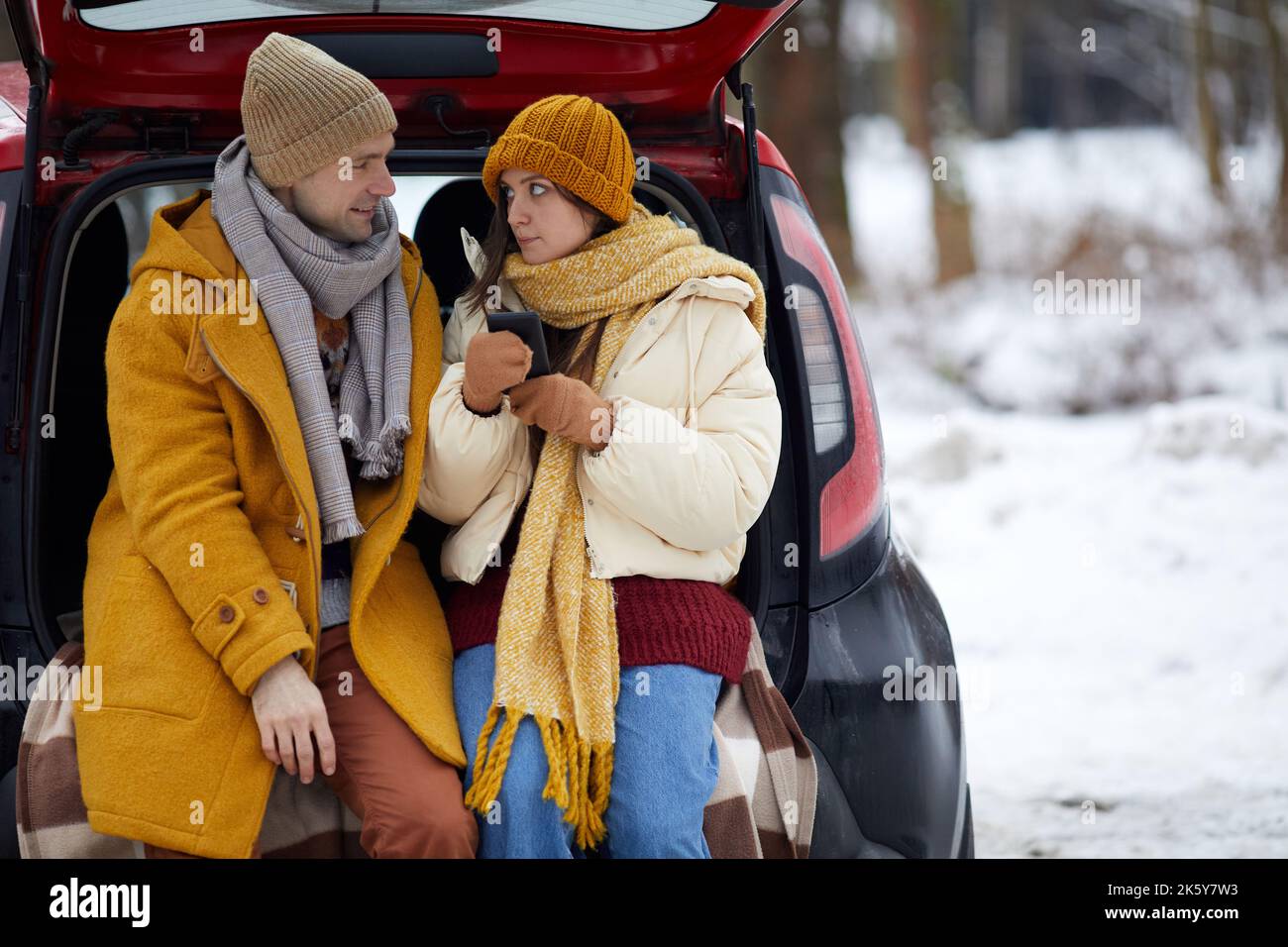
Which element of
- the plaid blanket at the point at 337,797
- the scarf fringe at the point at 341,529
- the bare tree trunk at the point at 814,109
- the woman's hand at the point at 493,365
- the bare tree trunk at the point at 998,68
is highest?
the bare tree trunk at the point at 998,68

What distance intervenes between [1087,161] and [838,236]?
711 cm

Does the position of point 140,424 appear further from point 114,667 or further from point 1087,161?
point 1087,161

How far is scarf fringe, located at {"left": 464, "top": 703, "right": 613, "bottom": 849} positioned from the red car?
397mm

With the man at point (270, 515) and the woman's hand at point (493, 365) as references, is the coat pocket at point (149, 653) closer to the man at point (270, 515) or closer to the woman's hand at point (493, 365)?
the man at point (270, 515)

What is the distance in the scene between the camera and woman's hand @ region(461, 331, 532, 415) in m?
2.38

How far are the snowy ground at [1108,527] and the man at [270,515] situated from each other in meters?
1.88

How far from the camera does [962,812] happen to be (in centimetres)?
269

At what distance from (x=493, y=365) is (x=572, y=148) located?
0.42 meters

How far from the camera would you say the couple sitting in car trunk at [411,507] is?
228 centimetres

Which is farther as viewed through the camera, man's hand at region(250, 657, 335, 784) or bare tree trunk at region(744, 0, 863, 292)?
bare tree trunk at region(744, 0, 863, 292)

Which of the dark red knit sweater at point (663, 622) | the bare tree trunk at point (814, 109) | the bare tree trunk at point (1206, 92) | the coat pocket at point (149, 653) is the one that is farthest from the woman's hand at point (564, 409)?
the bare tree trunk at point (1206, 92)

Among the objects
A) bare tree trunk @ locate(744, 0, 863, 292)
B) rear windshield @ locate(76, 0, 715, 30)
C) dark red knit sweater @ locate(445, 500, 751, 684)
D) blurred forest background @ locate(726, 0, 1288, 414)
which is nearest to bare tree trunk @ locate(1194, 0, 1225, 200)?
blurred forest background @ locate(726, 0, 1288, 414)

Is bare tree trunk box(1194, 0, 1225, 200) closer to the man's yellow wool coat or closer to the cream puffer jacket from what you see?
the cream puffer jacket
